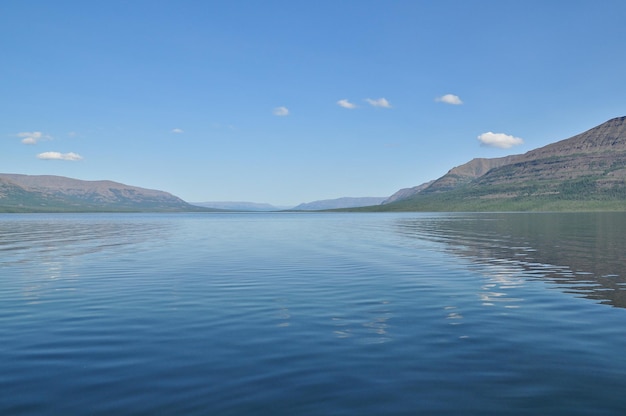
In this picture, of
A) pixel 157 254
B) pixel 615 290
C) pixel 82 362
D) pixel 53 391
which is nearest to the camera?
pixel 53 391

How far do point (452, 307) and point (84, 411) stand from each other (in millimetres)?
20103

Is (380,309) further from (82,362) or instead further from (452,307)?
(82,362)

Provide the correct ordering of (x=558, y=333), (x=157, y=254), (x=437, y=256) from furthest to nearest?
(x=157, y=254) < (x=437, y=256) < (x=558, y=333)

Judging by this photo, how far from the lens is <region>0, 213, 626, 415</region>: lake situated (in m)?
13.4

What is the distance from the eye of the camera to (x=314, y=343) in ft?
62.9

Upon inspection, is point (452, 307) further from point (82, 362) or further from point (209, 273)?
point (209, 273)

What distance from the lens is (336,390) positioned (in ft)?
46.3

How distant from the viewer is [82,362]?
55.3ft

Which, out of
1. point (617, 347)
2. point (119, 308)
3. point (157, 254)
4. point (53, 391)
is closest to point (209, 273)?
point (119, 308)

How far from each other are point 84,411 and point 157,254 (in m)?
47.4

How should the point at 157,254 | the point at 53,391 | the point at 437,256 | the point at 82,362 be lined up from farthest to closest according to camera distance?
Result: the point at 157,254
the point at 437,256
the point at 82,362
the point at 53,391

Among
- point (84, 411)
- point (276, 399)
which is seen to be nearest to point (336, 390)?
point (276, 399)

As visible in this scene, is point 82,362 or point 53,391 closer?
point 53,391

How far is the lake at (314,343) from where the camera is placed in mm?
13391
